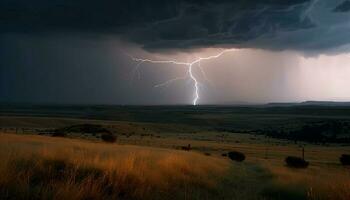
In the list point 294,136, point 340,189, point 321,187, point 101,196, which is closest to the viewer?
point 101,196

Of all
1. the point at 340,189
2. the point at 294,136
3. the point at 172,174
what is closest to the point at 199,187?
the point at 172,174

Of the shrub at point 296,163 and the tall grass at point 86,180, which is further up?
the tall grass at point 86,180

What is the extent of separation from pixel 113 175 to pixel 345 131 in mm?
86255

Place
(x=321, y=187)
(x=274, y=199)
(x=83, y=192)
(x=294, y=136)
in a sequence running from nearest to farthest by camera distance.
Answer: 1. (x=83, y=192)
2. (x=321, y=187)
3. (x=274, y=199)
4. (x=294, y=136)

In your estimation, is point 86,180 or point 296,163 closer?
point 86,180

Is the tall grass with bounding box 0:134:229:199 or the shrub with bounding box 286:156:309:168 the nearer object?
the tall grass with bounding box 0:134:229:199

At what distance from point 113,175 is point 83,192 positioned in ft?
9.00

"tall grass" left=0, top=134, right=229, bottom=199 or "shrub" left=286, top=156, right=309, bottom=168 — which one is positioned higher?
"tall grass" left=0, top=134, right=229, bottom=199

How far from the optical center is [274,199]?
13398 mm

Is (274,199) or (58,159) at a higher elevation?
(58,159)

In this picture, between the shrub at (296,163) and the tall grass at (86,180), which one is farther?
the shrub at (296,163)

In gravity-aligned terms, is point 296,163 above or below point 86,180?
below

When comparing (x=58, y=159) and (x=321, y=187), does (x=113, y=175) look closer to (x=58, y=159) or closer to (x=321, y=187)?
(x=58, y=159)

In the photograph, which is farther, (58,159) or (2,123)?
(2,123)
